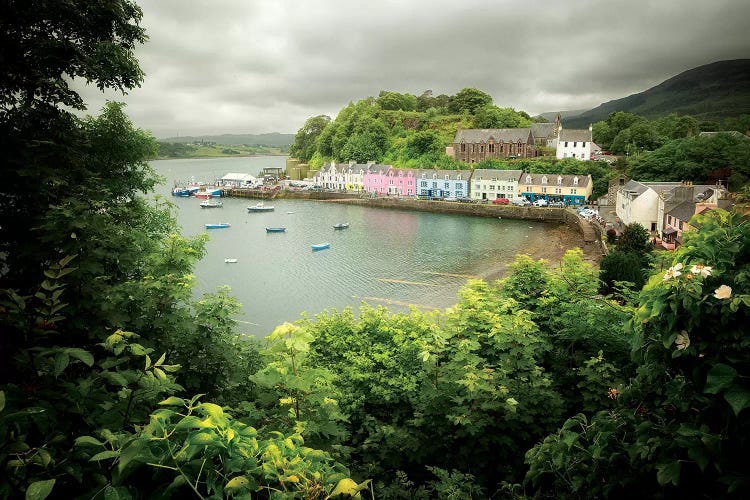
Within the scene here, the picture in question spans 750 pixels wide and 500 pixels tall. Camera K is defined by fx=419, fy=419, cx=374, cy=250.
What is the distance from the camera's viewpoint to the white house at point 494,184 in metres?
63.5

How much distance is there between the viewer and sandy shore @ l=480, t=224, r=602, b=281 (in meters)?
32.8

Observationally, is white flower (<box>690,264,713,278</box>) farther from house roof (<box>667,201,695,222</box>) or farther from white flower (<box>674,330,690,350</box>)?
house roof (<box>667,201,695,222</box>)

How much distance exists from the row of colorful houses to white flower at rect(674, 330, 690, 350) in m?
62.5

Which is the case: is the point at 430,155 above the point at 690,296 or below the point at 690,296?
above

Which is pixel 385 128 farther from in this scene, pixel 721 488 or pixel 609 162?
pixel 721 488

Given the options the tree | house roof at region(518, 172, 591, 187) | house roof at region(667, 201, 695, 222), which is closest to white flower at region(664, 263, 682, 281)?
house roof at region(667, 201, 695, 222)

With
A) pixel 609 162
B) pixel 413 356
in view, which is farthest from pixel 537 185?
pixel 413 356

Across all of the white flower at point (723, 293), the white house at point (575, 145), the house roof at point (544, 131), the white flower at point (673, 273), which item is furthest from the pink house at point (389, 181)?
the white flower at point (723, 293)

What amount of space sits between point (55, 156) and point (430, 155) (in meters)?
77.1

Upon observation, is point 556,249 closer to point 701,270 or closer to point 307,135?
point 701,270

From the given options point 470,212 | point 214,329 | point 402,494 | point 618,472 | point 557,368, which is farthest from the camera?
point 470,212

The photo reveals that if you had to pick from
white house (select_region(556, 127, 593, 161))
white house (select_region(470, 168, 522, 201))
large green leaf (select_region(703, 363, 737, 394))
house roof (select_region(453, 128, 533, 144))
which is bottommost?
large green leaf (select_region(703, 363, 737, 394))

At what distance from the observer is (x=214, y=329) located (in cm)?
680

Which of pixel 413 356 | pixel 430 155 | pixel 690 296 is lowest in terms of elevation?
pixel 413 356
